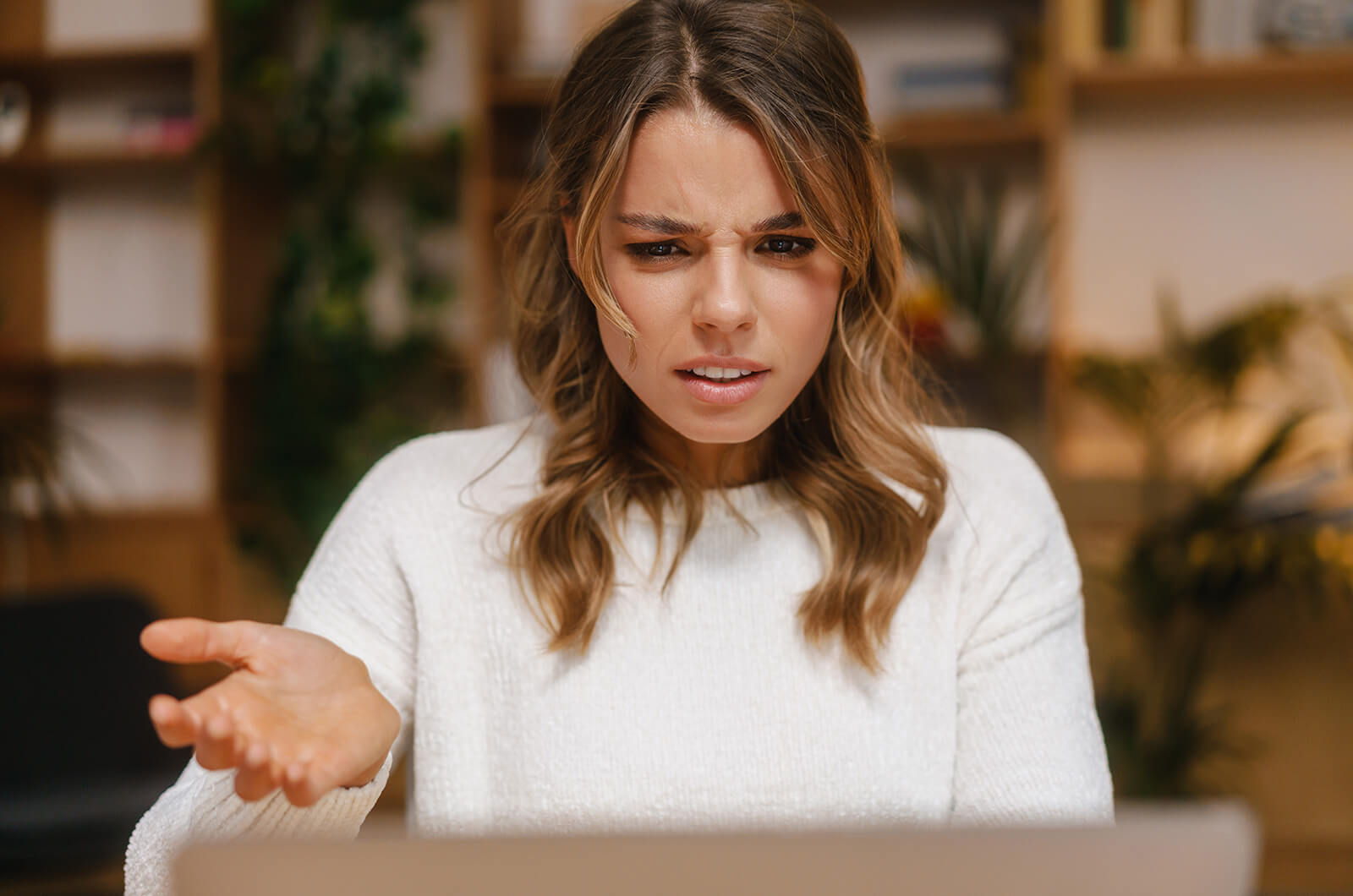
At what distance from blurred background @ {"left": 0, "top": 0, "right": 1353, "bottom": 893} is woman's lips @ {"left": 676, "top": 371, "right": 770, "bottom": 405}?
58.0 inches

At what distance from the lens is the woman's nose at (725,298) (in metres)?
0.91

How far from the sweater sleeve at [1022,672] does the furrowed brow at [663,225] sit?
1.35 feet

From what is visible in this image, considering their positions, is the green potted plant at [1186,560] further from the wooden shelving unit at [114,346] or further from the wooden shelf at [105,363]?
the wooden shelf at [105,363]

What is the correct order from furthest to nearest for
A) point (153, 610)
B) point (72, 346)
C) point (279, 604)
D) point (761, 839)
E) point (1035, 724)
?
point (72, 346) < point (279, 604) < point (153, 610) < point (1035, 724) < point (761, 839)

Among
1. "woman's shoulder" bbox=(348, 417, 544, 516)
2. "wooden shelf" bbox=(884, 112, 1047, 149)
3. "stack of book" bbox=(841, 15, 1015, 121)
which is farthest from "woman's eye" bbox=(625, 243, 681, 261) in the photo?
"stack of book" bbox=(841, 15, 1015, 121)

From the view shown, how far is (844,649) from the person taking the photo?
43.1 inches

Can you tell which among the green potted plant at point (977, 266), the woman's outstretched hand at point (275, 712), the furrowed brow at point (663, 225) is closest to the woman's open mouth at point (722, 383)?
the furrowed brow at point (663, 225)

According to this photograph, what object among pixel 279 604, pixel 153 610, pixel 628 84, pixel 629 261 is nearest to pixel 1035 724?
pixel 629 261

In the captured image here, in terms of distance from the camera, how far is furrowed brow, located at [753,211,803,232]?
3.03ft

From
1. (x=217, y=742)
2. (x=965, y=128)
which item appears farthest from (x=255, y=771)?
(x=965, y=128)

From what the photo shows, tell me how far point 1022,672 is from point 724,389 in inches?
14.9

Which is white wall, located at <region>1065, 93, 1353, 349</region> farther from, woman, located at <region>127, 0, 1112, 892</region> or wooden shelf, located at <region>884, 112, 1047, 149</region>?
woman, located at <region>127, 0, 1112, 892</region>

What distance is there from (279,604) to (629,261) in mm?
2919

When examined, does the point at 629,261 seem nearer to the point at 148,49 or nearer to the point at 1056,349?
the point at 1056,349
